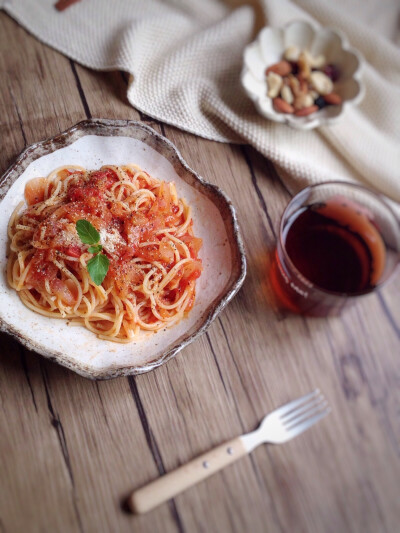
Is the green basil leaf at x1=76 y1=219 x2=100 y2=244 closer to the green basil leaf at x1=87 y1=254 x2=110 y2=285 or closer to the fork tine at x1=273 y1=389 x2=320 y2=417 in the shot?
the green basil leaf at x1=87 y1=254 x2=110 y2=285

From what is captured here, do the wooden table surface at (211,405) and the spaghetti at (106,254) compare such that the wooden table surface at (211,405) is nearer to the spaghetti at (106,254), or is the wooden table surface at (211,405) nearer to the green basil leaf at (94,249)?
the spaghetti at (106,254)

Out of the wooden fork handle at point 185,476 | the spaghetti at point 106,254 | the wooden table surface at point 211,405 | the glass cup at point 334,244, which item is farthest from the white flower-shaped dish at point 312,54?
the wooden fork handle at point 185,476

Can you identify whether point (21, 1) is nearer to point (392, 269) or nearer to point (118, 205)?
point (118, 205)

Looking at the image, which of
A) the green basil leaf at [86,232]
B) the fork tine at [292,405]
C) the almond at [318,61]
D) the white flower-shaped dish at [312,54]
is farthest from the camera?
the almond at [318,61]

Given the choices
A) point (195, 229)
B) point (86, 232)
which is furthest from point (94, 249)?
point (195, 229)

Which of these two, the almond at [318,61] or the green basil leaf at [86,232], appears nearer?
the green basil leaf at [86,232]

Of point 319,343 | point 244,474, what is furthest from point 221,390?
point 319,343

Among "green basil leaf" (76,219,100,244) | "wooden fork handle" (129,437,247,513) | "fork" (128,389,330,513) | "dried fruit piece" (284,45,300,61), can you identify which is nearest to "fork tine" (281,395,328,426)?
"fork" (128,389,330,513)
